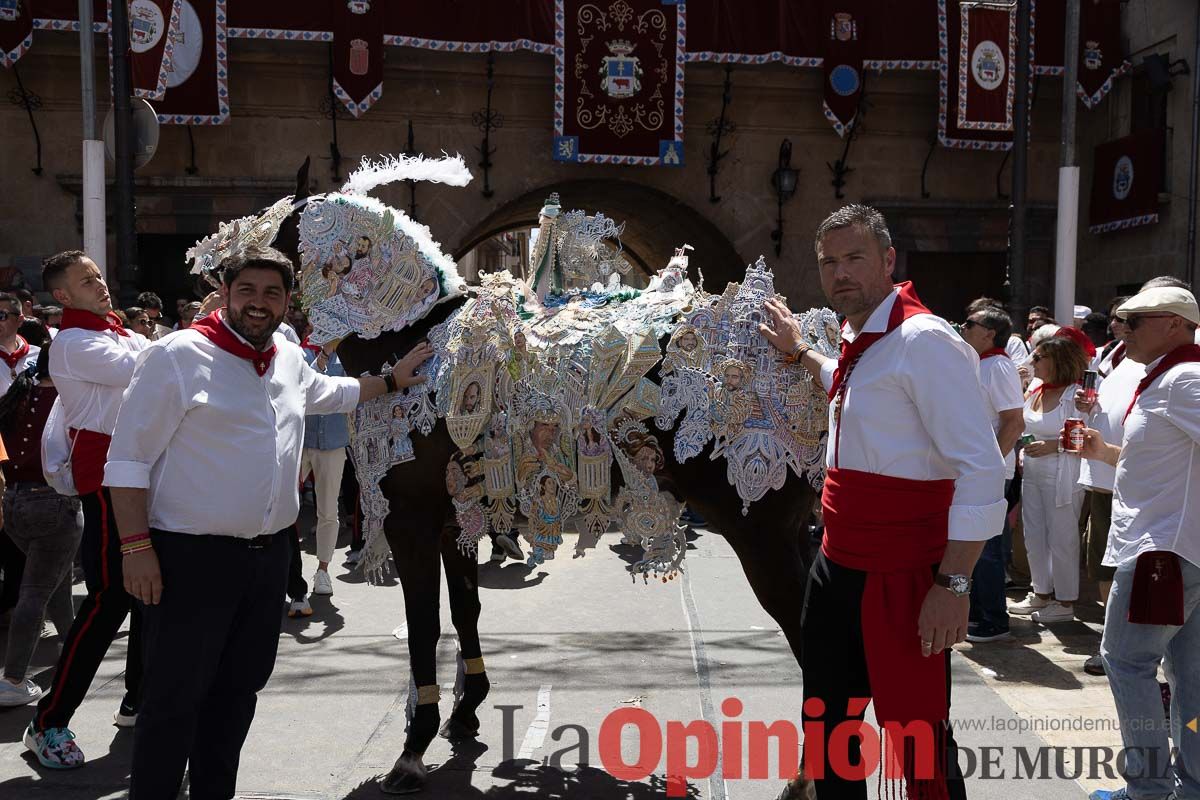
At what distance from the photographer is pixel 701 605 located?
645cm

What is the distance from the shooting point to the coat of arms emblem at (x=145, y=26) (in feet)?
39.1

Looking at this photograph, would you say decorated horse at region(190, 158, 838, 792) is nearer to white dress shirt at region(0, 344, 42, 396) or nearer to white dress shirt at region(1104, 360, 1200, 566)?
white dress shirt at region(1104, 360, 1200, 566)

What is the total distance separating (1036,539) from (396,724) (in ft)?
14.2

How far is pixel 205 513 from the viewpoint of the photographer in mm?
2965

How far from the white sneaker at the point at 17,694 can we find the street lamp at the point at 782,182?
36.0 ft

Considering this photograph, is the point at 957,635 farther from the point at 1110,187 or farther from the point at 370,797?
the point at 1110,187

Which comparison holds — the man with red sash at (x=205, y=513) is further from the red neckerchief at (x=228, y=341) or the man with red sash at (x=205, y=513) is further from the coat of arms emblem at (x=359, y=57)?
the coat of arms emblem at (x=359, y=57)

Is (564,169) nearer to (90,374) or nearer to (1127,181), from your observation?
(1127,181)

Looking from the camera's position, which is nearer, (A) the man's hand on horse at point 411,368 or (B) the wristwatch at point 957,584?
(B) the wristwatch at point 957,584

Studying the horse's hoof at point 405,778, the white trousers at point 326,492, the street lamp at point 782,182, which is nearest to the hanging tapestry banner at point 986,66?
the street lamp at point 782,182

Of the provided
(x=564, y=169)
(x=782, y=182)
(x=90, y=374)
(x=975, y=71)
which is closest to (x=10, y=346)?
(x=90, y=374)

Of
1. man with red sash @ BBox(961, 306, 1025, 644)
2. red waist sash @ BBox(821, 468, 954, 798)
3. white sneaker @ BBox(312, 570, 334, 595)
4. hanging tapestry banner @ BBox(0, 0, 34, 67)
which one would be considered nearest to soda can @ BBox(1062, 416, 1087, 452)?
man with red sash @ BBox(961, 306, 1025, 644)

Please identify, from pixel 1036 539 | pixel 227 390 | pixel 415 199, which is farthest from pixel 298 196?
pixel 415 199

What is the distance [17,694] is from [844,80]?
12.0 m
